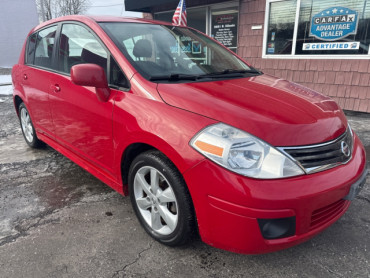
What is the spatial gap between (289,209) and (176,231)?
778 millimetres

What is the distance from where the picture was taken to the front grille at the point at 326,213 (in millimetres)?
1657

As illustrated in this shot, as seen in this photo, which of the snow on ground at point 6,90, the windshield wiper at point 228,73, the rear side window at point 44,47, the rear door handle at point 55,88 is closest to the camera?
the windshield wiper at point 228,73

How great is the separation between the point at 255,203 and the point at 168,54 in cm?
149

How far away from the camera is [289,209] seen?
1517 mm

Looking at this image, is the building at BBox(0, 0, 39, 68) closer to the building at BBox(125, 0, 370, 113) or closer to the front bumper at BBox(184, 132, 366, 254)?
the building at BBox(125, 0, 370, 113)

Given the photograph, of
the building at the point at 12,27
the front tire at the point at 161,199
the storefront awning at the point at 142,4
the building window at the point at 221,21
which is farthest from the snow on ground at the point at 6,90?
the building at the point at 12,27

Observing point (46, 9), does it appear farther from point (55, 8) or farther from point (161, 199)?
point (161, 199)

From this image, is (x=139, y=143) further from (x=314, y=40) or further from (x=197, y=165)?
(x=314, y=40)

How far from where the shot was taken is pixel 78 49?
8.55ft

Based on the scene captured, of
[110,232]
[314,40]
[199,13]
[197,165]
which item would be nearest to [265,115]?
[197,165]

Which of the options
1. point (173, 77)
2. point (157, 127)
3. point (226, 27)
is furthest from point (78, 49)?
point (226, 27)

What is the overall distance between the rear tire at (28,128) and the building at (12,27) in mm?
18164

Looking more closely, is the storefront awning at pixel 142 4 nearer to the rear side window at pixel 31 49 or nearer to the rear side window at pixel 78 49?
the rear side window at pixel 31 49

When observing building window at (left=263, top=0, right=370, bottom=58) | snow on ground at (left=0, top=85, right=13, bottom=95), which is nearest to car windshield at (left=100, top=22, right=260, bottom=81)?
building window at (left=263, top=0, right=370, bottom=58)
